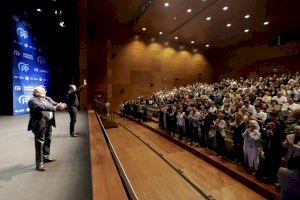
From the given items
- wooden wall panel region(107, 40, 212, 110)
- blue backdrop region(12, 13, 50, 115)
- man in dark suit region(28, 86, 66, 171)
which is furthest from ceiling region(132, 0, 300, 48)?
man in dark suit region(28, 86, 66, 171)

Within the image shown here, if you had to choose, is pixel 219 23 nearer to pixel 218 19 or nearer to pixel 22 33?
pixel 218 19

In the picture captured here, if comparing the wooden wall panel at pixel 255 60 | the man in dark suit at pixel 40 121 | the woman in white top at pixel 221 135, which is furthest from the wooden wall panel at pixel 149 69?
the man in dark suit at pixel 40 121

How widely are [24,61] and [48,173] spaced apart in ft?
24.9

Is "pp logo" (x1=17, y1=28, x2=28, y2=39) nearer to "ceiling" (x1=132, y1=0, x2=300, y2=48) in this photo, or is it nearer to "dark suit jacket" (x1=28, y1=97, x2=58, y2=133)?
"ceiling" (x1=132, y1=0, x2=300, y2=48)

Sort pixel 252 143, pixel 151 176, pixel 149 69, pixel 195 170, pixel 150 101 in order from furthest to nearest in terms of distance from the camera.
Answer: pixel 149 69, pixel 150 101, pixel 195 170, pixel 151 176, pixel 252 143

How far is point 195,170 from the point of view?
15.1 ft

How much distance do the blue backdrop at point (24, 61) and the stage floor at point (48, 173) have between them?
5.03m

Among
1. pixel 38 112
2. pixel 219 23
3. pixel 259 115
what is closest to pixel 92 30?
pixel 219 23

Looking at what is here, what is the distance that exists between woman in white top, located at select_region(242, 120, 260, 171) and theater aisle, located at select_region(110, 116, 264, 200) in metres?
0.43

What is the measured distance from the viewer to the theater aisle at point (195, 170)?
3.60 metres

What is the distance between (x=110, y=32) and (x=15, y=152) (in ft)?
38.8

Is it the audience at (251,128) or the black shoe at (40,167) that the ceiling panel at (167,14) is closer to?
the audience at (251,128)

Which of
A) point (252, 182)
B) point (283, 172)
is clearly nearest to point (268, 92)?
point (252, 182)

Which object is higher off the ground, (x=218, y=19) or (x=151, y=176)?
(x=218, y=19)
